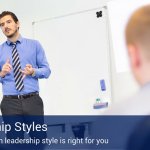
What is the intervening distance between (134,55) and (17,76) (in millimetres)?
1409

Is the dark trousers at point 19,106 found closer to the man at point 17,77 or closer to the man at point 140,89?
the man at point 17,77

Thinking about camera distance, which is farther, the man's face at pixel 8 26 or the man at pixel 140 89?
the man's face at pixel 8 26

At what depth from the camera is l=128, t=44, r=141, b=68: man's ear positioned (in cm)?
24

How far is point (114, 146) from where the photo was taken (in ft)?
0.90

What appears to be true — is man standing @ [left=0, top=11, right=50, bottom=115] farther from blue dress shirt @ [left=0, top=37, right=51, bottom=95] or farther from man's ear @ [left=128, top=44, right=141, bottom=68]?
man's ear @ [left=128, top=44, right=141, bottom=68]

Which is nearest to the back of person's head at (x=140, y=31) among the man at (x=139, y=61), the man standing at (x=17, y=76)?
the man at (x=139, y=61)

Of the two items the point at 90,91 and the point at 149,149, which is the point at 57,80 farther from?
the point at 149,149

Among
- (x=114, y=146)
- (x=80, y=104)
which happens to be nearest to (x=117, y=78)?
(x=80, y=104)

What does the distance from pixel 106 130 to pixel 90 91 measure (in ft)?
8.74

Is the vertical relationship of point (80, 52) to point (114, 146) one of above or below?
above

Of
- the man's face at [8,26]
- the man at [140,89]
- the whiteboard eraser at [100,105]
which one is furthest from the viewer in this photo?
the whiteboard eraser at [100,105]

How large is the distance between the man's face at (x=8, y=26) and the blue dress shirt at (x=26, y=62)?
0.11 metres

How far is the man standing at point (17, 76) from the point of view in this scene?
161 centimetres

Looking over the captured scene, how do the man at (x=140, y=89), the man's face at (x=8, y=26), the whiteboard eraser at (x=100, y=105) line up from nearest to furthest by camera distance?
the man at (x=140, y=89) → the man's face at (x=8, y=26) → the whiteboard eraser at (x=100, y=105)
